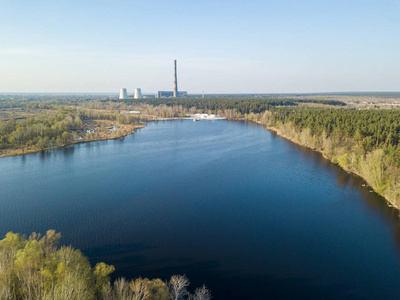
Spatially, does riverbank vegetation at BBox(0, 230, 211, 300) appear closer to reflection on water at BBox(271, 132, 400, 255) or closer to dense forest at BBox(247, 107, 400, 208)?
reflection on water at BBox(271, 132, 400, 255)

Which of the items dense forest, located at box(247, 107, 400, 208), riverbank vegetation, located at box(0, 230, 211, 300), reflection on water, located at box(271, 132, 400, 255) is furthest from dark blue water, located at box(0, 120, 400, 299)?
riverbank vegetation, located at box(0, 230, 211, 300)

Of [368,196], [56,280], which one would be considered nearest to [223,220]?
[56,280]

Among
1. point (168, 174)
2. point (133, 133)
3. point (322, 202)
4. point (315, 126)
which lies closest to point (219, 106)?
point (133, 133)

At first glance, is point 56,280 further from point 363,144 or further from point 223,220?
point 363,144

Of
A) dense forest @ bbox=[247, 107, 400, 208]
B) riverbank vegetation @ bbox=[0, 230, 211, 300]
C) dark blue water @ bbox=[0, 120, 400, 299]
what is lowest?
dark blue water @ bbox=[0, 120, 400, 299]

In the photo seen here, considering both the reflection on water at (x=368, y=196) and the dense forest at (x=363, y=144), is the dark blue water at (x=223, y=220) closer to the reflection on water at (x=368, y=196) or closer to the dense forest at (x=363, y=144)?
the reflection on water at (x=368, y=196)

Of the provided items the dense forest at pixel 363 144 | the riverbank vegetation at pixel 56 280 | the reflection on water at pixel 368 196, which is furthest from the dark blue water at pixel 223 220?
the riverbank vegetation at pixel 56 280

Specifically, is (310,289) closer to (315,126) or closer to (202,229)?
(202,229)
